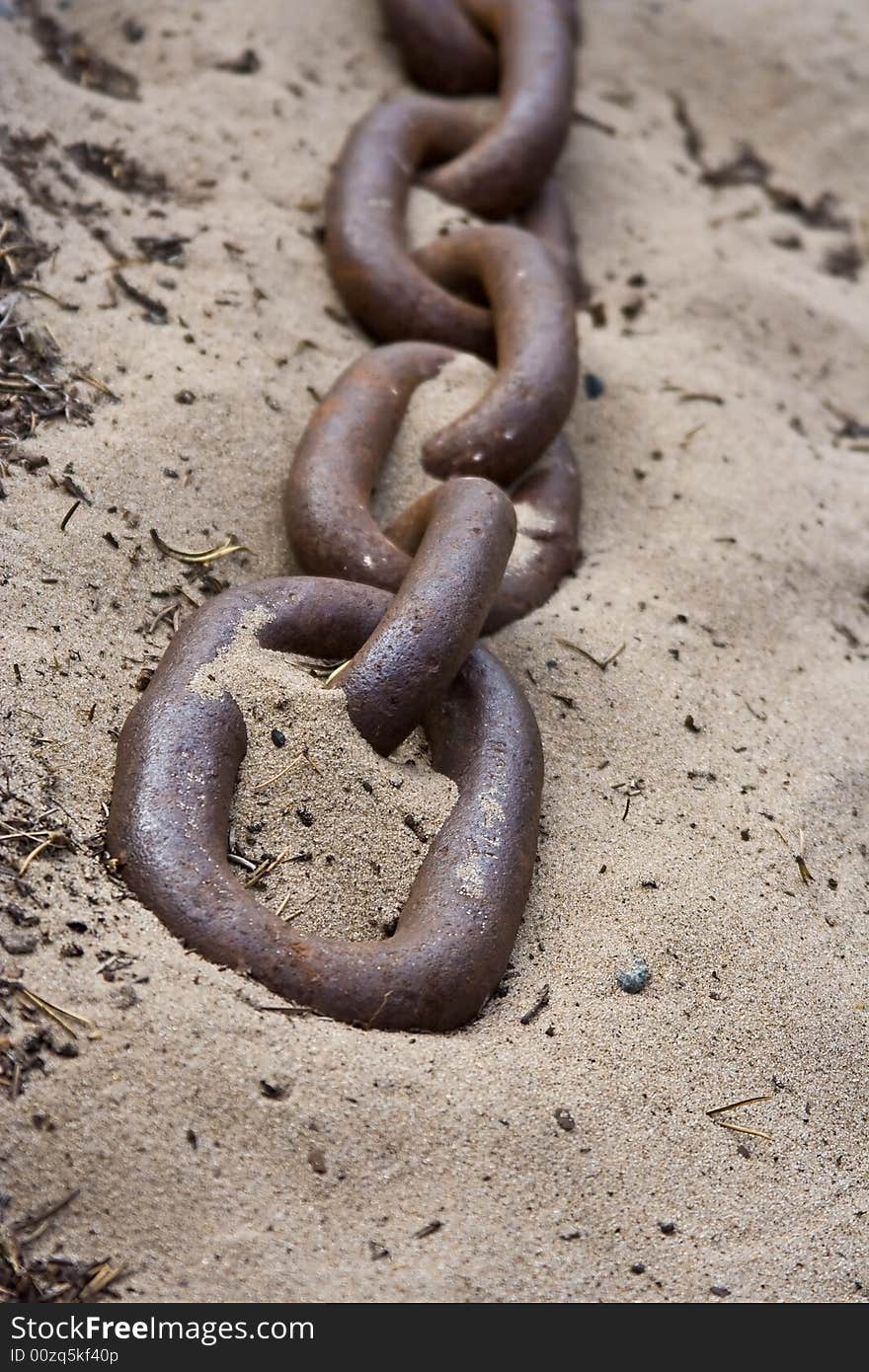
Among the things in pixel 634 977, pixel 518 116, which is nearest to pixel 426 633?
pixel 634 977

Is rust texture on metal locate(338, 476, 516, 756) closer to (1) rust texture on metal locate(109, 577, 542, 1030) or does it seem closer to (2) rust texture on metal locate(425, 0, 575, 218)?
(1) rust texture on metal locate(109, 577, 542, 1030)

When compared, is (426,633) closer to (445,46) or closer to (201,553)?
(201,553)

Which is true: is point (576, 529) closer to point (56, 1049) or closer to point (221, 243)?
point (221, 243)

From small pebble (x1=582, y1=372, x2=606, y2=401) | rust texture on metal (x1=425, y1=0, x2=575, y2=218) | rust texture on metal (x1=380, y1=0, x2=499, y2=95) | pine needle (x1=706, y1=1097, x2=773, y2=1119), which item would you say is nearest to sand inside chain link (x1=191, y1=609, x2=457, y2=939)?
pine needle (x1=706, y1=1097, x2=773, y2=1119)

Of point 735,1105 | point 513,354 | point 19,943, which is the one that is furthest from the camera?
point 513,354

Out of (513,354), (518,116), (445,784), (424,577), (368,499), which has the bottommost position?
(445,784)

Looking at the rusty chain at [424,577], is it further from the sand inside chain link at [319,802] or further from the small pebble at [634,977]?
the small pebble at [634,977]

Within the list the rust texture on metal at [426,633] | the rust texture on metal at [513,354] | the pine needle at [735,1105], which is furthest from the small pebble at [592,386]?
the pine needle at [735,1105]

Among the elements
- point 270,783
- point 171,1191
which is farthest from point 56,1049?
point 270,783
